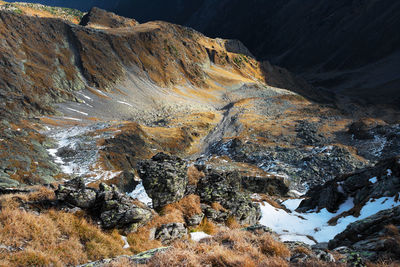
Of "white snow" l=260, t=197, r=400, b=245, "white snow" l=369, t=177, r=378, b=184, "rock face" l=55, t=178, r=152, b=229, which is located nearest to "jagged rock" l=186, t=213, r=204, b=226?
"rock face" l=55, t=178, r=152, b=229

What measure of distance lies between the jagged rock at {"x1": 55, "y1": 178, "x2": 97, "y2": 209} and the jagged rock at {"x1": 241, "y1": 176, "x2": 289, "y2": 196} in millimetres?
23199

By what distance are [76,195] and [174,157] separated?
5846 mm

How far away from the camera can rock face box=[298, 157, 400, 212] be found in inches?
690

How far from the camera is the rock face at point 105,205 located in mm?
9664

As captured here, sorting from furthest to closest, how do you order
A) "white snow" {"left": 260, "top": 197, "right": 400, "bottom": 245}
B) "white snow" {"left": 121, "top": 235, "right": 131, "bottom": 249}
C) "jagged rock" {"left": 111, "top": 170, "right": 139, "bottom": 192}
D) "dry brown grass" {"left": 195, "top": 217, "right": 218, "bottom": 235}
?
"jagged rock" {"left": 111, "top": 170, "right": 139, "bottom": 192} < "white snow" {"left": 260, "top": 197, "right": 400, "bottom": 245} < "dry brown grass" {"left": 195, "top": 217, "right": 218, "bottom": 235} < "white snow" {"left": 121, "top": 235, "right": 131, "bottom": 249}

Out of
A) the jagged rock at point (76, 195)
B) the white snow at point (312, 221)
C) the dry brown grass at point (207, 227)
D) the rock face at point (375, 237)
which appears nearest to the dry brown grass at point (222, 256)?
the rock face at point (375, 237)

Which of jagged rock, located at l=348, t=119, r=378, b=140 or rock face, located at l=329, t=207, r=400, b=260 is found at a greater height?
jagged rock, located at l=348, t=119, r=378, b=140

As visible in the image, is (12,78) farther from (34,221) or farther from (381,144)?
(381,144)

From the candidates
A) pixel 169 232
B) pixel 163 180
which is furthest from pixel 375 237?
pixel 163 180

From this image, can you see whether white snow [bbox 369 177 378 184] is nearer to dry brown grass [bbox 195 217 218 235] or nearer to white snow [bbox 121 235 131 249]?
dry brown grass [bbox 195 217 218 235]

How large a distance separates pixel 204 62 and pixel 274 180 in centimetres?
9963

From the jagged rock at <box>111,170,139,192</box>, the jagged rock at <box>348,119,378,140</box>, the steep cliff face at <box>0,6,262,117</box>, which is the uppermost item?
the jagged rock at <box>348,119,378,140</box>

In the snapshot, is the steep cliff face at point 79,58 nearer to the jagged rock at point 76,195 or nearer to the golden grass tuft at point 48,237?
the jagged rock at point 76,195

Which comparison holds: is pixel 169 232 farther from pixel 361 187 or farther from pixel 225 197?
pixel 361 187
